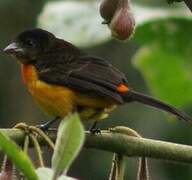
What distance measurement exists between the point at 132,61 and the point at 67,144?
10.7 feet

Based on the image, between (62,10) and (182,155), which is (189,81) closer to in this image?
(62,10)

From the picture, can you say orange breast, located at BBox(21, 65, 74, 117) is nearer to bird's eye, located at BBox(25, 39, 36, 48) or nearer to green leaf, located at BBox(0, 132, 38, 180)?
bird's eye, located at BBox(25, 39, 36, 48)

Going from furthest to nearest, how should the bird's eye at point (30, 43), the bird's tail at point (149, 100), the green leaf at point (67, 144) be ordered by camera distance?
1. the bird's eye at point (30, 43)
2. the bird's tail at point (149, 100)
3. the green leaf at point (67, 144)

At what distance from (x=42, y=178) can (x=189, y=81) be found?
78.2 inches

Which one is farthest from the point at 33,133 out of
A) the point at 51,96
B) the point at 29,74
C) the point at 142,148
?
the point at 29,74

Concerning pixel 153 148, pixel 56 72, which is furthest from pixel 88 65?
pixel 153 148

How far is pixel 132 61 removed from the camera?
4777mm

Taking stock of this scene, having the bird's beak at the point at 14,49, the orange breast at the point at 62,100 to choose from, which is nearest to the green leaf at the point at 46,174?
the orange breast at the point at 62,100

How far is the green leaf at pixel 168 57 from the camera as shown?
337cm

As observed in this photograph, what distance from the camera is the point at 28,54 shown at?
379 centimetres

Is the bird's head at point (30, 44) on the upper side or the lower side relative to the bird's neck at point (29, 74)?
upper

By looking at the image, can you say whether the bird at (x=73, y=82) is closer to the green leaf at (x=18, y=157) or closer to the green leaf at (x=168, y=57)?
the green leaf at (x=168, y=57)

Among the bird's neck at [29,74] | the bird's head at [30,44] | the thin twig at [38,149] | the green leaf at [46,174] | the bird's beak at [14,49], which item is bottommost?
the green leaf at [46,174]

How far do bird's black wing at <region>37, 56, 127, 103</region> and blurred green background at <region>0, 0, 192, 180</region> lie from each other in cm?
9
